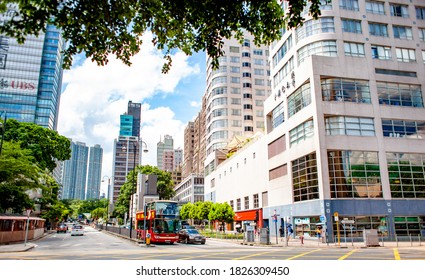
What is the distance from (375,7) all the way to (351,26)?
536 cm

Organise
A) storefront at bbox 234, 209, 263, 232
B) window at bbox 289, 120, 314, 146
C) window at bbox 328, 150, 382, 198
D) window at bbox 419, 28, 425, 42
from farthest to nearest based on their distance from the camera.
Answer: storefront at bbox 234, 209, 263, 232
window at bbox 419, 28, 425, 42
window at bbox 289, 120, 314, 146
window at bbox 328, 150, 382, 198

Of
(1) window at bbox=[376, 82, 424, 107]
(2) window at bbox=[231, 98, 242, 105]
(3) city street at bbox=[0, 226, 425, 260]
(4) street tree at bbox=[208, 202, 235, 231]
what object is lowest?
(3) city street at bbox=[0, 226, 425, 260]

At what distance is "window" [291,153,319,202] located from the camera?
133 ft

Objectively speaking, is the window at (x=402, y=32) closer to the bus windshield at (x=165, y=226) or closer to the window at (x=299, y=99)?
the window at (x=299, y=99)

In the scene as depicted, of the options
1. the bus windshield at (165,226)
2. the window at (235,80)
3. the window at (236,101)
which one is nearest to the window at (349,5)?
the bus windshield at (165,226)

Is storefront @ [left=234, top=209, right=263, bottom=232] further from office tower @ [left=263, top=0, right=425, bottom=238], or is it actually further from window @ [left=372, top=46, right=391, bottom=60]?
window @ [left=372, top=46, right=391, bottom=60]

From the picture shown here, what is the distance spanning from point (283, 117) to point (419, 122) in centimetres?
1776

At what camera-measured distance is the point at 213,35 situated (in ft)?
28.0

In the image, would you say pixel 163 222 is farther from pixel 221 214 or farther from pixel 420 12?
pixel 420 12

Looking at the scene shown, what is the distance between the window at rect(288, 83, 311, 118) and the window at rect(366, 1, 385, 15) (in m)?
14.3

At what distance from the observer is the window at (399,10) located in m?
45.8

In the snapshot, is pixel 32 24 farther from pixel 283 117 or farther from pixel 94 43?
pixel 283 117

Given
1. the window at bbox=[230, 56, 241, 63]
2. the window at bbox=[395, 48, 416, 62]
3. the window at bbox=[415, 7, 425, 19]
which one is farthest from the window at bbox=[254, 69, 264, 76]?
the window at bbox=[395, 48, 416, 62]

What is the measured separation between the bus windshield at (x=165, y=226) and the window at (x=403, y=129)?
28.4m
